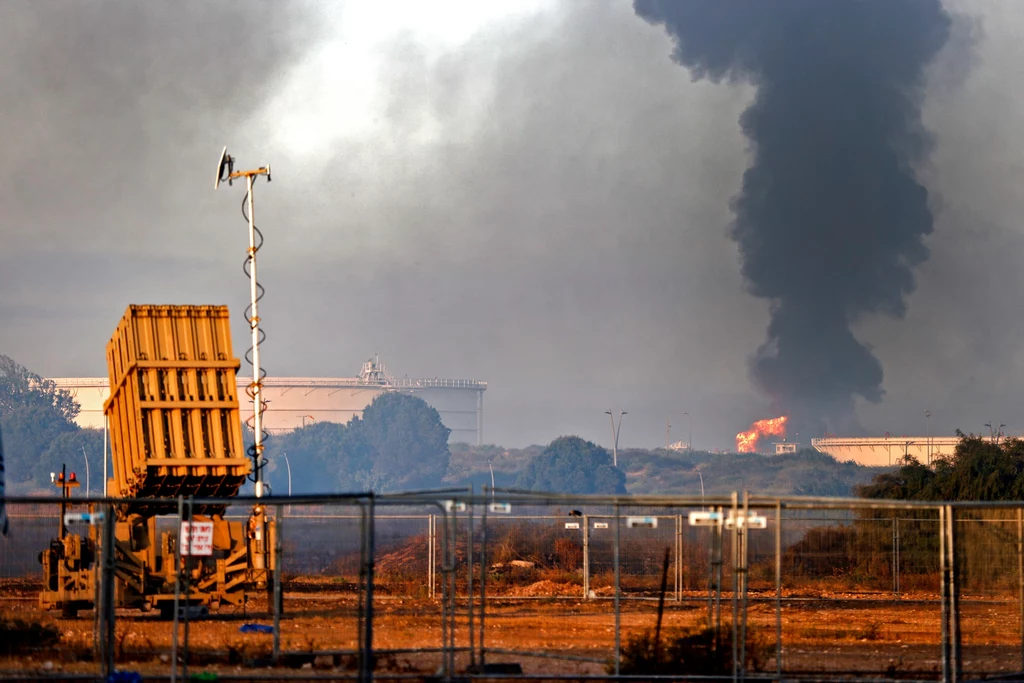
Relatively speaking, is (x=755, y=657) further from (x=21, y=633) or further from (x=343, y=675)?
(x=21, y=633)

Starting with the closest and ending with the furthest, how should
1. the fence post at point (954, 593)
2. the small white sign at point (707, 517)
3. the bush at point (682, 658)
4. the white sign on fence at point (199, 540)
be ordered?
1. the fence post at point (954, 593)
2. the small white sign at point (707, 517)
3. the white sign on fence at point (199, 540)
4. the bush at point (682, 658)

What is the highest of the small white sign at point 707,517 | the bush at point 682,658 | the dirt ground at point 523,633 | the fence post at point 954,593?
the small white sign at point 707,517

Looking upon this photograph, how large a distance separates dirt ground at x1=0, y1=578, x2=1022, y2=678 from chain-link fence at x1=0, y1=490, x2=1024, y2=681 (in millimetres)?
73

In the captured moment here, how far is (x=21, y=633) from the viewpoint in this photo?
2172cm

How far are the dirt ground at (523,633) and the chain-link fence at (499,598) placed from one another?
0.07 m

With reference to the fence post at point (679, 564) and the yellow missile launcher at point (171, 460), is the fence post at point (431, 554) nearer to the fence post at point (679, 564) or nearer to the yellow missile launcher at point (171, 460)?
the fence post at point (679, 564)

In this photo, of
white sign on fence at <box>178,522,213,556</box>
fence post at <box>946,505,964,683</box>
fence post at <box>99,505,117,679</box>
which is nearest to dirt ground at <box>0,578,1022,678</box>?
white sign on fence at <box>178,522,213,556</box>

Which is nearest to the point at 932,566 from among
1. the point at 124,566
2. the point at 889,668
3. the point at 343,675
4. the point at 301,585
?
the point at 301,585

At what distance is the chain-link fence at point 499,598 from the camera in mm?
17781


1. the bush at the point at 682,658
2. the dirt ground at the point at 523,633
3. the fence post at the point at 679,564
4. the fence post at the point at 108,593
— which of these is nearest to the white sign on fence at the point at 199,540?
the fence post at the point at 108,593

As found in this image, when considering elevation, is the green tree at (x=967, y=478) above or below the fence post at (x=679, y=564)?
above

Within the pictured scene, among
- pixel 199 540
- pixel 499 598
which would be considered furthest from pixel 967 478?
pixel 199 540

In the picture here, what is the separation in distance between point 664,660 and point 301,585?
18.5 metres

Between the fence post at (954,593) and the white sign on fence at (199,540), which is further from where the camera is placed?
the white sign on fence at (199,540)
